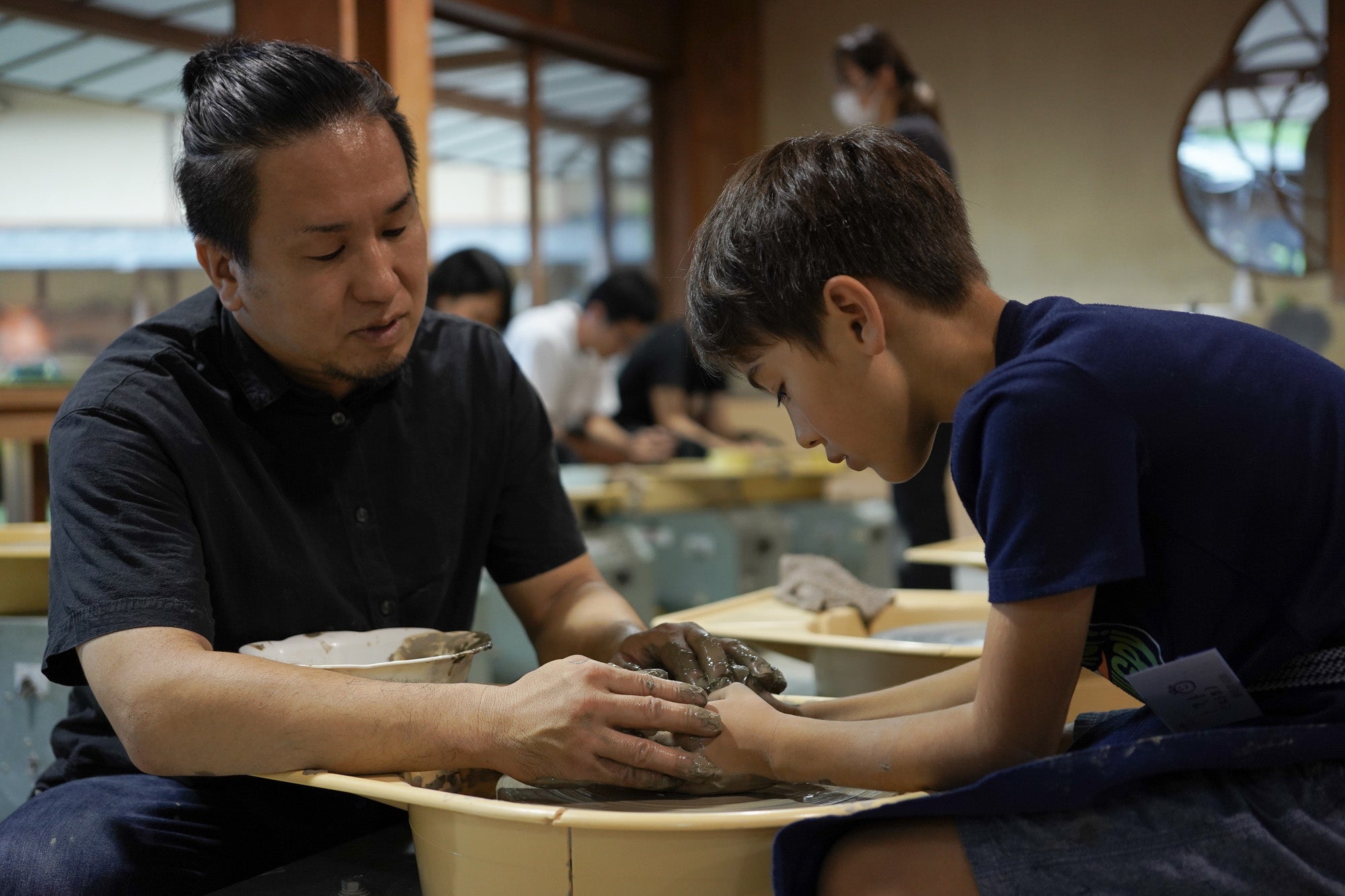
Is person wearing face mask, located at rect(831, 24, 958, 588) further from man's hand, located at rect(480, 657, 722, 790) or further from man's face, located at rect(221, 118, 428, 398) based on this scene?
man's hand, located at rect(480, 657, 722, 790)

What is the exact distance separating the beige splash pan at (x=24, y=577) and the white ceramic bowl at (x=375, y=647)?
1.71 feet

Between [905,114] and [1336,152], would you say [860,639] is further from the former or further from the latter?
[1336,152]

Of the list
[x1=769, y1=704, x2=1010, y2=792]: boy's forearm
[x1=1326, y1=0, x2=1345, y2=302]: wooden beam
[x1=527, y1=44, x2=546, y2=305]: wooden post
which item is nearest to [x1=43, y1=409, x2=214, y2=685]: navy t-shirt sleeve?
[x1=769, y1=704, x2=1010, y2=792]: boy's forearm

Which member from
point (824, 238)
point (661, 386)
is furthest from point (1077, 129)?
point (824, 238)

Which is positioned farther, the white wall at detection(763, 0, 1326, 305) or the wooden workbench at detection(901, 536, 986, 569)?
the white wall at detection(763, 0, 1326, 305)

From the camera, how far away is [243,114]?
1.14 m

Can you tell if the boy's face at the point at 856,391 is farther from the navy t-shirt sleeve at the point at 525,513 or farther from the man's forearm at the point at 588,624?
the navy t-shirt sleeve at the point at 525,513

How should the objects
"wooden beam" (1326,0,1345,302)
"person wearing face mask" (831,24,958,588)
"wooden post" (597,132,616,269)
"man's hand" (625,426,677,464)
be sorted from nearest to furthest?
"person wearing face mask" (831,24,958,588)
"man's hand" (625,426,677,464)
"wooden beam" (1326,0,1345,302)
"wooden post" (597,132,616,269)

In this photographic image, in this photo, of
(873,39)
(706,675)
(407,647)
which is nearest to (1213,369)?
(706,675)

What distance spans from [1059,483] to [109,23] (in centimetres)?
367

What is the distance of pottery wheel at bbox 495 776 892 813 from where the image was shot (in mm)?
916

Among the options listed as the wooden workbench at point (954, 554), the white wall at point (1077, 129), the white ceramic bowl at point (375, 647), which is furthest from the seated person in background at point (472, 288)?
the white wall at point (1077, 129)

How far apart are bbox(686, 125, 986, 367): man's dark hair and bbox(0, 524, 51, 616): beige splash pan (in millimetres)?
1024

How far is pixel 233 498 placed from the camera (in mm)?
1159
